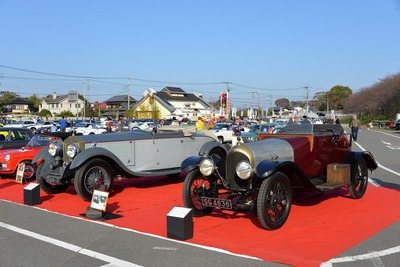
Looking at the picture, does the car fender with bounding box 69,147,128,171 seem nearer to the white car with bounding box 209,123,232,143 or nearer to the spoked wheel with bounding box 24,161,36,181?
the spoked wheel with bounding box 24,161,36,181

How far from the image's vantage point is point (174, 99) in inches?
3241

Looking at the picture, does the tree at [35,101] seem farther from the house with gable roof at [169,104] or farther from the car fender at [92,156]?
the car fender at [92,156]

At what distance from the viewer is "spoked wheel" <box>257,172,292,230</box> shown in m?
5.64

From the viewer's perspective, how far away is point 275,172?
5.89 m

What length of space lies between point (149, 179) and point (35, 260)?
21.1 feet

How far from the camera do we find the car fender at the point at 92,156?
8.03 m

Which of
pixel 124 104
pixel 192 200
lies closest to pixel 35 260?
pixel 192 200

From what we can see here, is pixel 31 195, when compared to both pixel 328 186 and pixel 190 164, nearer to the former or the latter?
pixel 190 164

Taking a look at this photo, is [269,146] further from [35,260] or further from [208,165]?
[35,260]

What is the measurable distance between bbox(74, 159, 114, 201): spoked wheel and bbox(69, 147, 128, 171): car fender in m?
0.14

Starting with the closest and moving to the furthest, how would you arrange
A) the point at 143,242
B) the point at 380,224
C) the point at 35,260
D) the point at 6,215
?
1. the point at 35,260
2. the point at 143,242
3. the point at 380,224
4. the point at 6,215

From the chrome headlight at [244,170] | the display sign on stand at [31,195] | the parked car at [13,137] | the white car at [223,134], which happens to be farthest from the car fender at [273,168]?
the white car at [223,134]

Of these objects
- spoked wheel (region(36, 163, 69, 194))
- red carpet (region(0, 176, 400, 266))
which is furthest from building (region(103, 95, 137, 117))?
red carpet (region(0, 176, 400, 266))

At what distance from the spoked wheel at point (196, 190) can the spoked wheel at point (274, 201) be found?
108 cm
